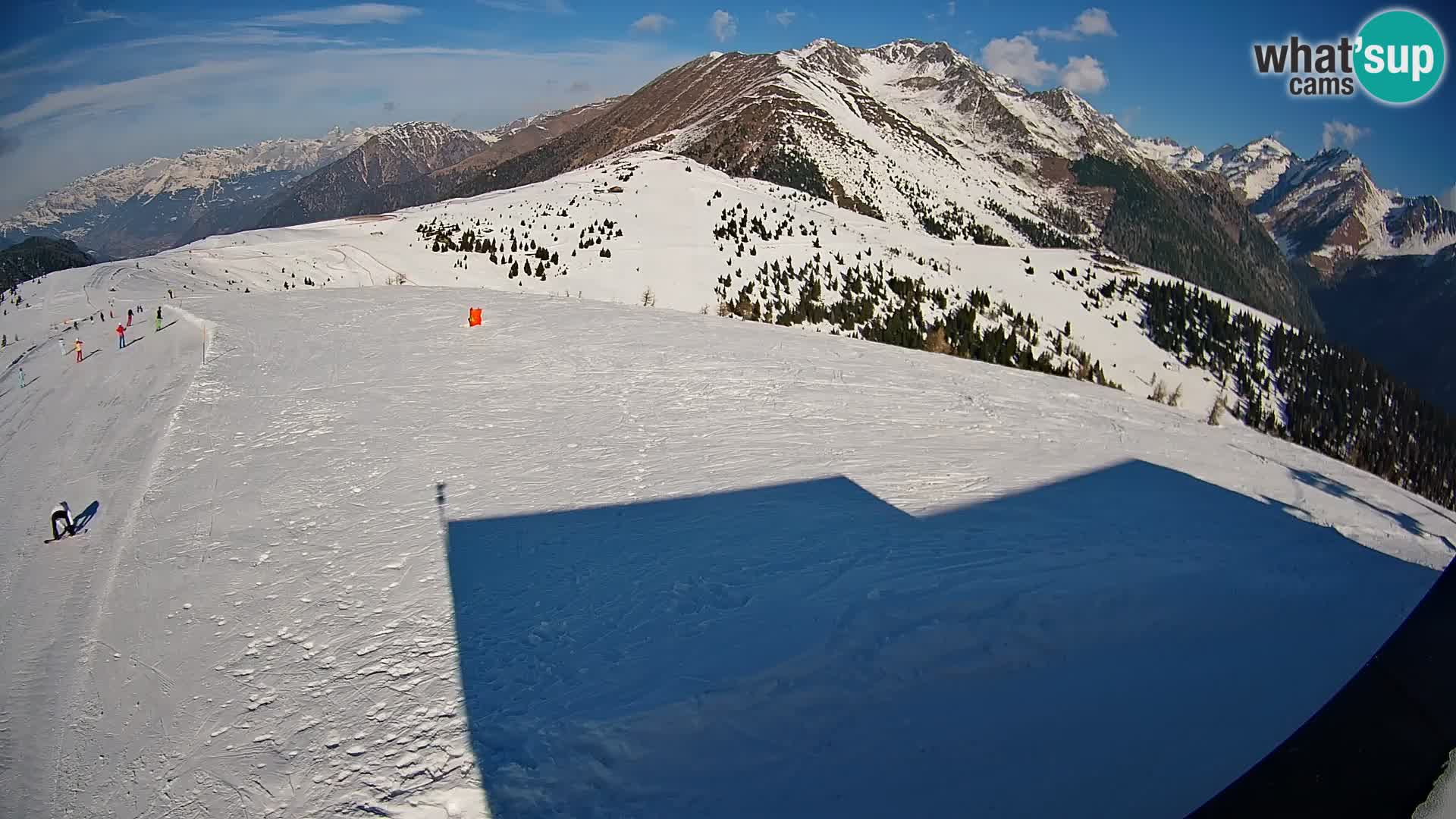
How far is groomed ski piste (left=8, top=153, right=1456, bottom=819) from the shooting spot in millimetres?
3936

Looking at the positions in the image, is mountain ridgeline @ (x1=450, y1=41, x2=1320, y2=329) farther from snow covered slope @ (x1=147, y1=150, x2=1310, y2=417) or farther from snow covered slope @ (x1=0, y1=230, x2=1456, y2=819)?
snow covered slope @ (x1=0, y1=230, x2=1456, y2=819)

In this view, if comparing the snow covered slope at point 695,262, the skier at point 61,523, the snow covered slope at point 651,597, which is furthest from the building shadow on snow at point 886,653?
the snow covered slope at point 695,262

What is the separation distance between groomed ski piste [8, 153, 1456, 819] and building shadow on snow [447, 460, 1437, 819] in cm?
3

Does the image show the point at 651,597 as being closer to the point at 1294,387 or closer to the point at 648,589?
the point at 648,589

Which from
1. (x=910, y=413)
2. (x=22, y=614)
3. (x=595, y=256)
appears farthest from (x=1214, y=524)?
(x=595, y=256)

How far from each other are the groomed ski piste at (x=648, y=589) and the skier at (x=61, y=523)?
20 cm

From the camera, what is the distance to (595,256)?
29.4m

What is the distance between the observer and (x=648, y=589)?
562 centimetres

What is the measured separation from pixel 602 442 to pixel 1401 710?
26.3 ft

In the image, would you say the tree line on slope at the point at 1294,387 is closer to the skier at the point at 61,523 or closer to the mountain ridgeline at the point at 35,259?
the skier at the point at 61,523

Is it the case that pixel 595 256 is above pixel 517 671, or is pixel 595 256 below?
above

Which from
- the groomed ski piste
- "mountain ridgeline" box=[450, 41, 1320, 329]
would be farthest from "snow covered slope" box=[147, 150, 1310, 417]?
"mountain ridgeline" box=[450, 41, 1320, 329]

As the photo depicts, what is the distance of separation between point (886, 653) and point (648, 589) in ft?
6.41

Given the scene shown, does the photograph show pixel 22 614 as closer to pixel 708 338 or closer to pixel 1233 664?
pixel 1233 664
